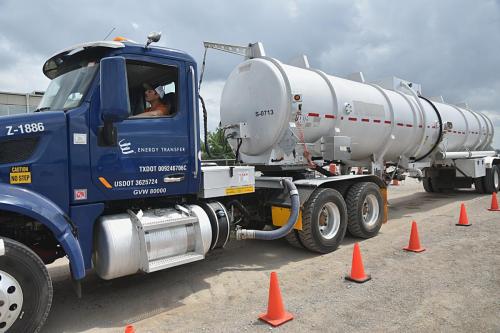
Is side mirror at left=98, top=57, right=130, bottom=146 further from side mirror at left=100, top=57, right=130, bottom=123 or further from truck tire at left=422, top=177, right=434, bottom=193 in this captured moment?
truck tire at left=422, top=177, right=434, bottom=193

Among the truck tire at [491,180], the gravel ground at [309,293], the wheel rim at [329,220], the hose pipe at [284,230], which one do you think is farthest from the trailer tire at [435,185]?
the hose pipe at [284,230]

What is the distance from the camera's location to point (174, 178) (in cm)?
471

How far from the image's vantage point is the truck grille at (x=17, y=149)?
3.65 m

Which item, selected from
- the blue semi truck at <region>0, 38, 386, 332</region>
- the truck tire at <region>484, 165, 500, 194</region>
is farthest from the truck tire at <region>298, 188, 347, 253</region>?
the truck tire at <region>484, 165, 500, 194</region>

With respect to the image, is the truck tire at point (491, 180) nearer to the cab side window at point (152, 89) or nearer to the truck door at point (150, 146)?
the truck door at point (150, 146)

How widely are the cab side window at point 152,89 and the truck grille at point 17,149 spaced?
112cm

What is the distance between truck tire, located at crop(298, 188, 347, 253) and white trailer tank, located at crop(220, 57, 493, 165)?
0.84 metres

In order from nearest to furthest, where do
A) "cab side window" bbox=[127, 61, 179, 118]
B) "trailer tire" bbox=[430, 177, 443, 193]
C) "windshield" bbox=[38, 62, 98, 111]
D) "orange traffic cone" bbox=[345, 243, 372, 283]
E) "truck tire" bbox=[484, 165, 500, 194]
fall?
"windshield" bbox=[38, 62, 98, 111], "cab side window" bbox=[127, 61, 179, 118], "orange traffic cone" bbox=[345, 243, 372, 283], "truck tire" bbox=[484, 165, 500, 194], "trailer tire" bbox=[430, 177, 443, 193]

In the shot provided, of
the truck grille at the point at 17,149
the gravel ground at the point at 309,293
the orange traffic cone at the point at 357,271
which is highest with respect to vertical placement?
the truck grille at the point at 17,149

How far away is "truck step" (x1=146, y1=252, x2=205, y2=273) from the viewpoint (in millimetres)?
4222

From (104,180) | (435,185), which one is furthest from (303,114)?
(435,185)

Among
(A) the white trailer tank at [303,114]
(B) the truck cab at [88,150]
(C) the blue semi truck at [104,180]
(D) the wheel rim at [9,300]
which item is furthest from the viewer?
(A) the white trailer tank at [303,114]

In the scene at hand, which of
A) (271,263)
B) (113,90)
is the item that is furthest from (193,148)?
(271,263)

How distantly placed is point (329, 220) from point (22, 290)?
4.67 m
